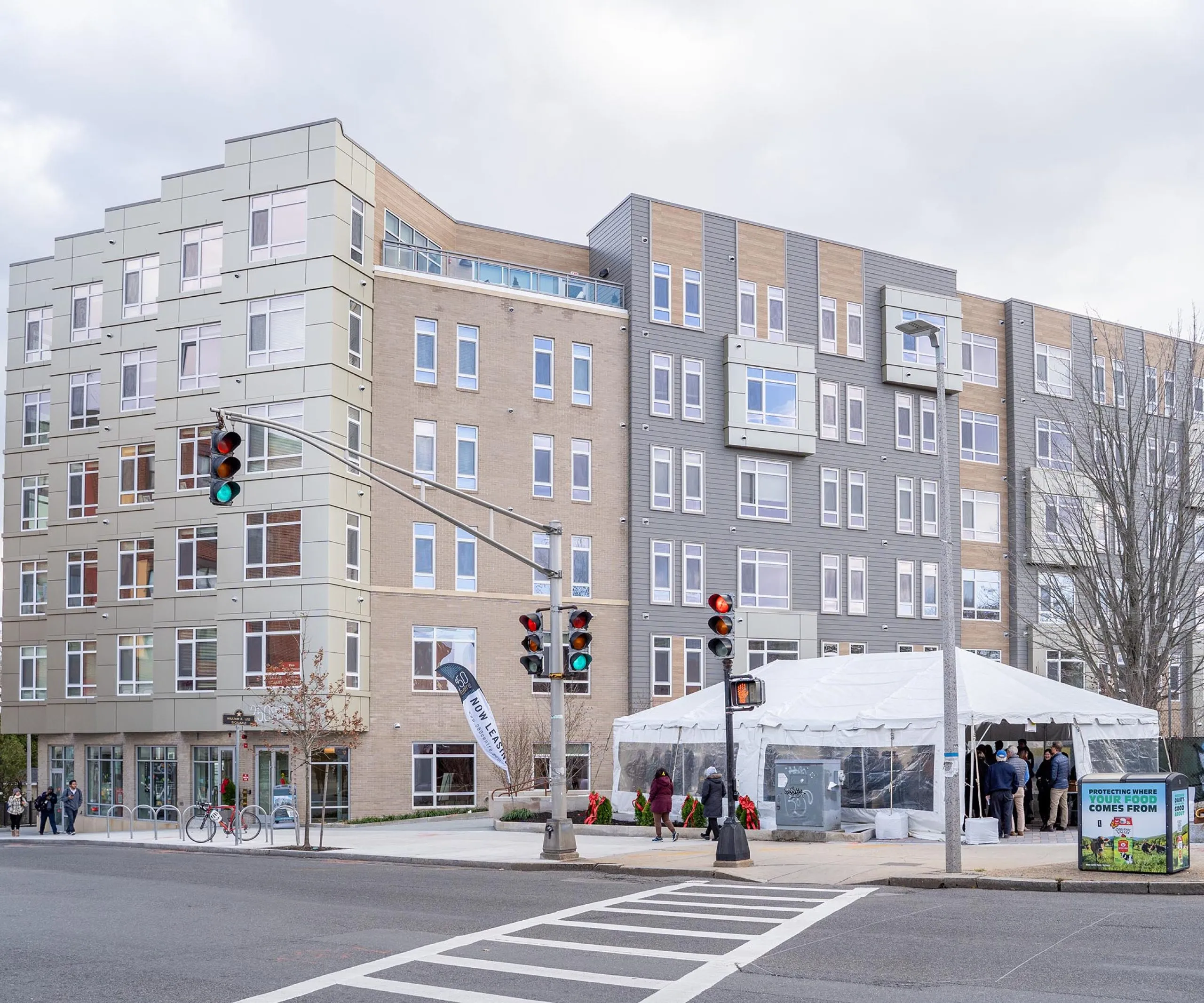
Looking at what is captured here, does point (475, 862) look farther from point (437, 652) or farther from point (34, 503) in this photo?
point (34, 503)

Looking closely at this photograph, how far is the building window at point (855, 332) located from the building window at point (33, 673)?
109 ft

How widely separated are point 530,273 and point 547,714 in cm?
1545

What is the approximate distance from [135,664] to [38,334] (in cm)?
1592

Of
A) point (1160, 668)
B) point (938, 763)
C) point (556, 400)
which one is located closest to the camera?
point (938, 763)

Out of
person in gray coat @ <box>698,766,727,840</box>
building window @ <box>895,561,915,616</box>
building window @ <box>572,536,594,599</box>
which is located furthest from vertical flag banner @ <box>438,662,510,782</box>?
building window @ <box>895,561,915,616</box>

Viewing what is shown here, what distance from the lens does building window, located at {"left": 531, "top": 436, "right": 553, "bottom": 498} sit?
4734 cm

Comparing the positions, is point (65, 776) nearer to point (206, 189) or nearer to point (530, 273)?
point (206, 189)

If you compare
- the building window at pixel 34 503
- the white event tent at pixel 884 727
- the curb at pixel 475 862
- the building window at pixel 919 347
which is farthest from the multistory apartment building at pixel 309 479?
the building window at pixel 919 347

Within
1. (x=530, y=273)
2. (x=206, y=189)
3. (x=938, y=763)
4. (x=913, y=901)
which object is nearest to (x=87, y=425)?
(x=206, y=189)

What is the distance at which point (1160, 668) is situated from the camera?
38594mm

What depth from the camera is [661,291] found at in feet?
164

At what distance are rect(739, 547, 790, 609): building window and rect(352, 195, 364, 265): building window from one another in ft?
58.1

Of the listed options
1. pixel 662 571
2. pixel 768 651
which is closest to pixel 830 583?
pixel 768 651

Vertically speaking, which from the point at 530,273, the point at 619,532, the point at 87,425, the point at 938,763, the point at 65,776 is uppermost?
the point at 530,273
